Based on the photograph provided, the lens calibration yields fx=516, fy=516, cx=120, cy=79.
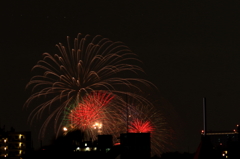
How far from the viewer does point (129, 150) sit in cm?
6900

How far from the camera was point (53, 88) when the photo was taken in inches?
2512

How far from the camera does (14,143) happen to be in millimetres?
130250

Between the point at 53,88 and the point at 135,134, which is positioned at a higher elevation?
the point at 53,88

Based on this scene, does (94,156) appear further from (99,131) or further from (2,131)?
(2,131)

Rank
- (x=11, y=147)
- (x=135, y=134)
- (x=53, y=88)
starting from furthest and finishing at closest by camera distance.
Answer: (x=11, y=147) < (x=135, y=134) < (x=53, y=88)

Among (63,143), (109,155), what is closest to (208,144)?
(109,155)

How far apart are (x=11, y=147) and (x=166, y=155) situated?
40215 mm

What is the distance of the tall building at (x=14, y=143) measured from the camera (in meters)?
129

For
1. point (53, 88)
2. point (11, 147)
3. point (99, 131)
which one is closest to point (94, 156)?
point (99, 131)

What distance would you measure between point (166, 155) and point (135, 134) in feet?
230

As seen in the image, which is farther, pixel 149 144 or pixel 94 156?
pixel 94 156

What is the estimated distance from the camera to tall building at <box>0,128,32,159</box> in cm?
12862

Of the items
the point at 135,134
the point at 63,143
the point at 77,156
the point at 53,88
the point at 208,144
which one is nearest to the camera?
the point at 208,144

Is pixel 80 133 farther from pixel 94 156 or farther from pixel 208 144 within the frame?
pixel 208 144
